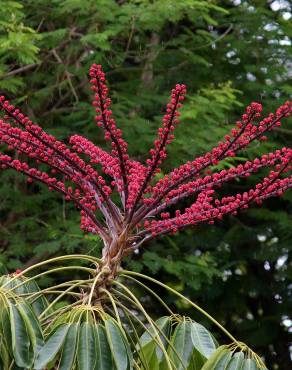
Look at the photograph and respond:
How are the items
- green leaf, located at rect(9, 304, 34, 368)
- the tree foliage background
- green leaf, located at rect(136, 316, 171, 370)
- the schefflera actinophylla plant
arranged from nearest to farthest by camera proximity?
green leaf, located at rect(9, 304, 34, 368) < the schefflera actinophylla plant < green leaf, located at rect(136, 316, 171, 370) < the tree foliage background

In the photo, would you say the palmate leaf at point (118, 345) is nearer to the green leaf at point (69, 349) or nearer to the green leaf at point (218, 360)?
the green leaf at point (69, 349)

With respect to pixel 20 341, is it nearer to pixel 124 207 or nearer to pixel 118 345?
pixel 118 345

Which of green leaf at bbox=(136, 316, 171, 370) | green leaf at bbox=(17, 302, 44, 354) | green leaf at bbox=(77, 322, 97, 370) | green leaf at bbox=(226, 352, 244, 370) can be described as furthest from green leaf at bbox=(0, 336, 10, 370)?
green leaf at bbox=(226, 352, 244, 370)

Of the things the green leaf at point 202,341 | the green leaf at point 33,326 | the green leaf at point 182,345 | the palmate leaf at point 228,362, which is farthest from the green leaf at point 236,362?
the green leaf at point 33,326

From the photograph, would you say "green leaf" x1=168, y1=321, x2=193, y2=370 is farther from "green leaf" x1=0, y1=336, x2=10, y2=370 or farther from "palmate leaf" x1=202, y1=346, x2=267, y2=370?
"green leaf" x1=0, y1=336, x2=10, y2=370

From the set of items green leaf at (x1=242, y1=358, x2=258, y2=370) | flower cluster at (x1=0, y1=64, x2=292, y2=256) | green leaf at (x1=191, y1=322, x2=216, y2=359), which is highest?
flower cluster at (x1=0, y1=64, x2=292, y2=256)

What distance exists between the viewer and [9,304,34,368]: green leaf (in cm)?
262

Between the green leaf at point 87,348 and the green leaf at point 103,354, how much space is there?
0.01 meters

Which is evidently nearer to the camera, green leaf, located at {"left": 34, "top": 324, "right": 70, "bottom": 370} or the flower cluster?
green leaf, located at {"left": 34, "top": 324, "right": 70, "bottom": 370}

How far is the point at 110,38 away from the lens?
8.55 metres

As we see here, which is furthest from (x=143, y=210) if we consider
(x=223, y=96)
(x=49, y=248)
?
(x=223, y=96)

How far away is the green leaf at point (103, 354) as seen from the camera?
2.68m

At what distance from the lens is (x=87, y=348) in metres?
A: 2.68

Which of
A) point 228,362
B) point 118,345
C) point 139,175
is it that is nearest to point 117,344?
point 118,345
